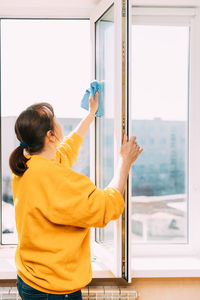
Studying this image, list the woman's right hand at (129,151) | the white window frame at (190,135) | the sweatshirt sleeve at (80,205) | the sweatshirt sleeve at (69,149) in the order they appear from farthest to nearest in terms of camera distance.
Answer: the white window frame at (190,135) < the sweatshirt sleeve at (69,149) < the woman's right hand at (129,151) < the sweatshirt sleeve at (80,205)

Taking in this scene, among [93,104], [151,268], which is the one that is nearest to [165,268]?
[151,268]

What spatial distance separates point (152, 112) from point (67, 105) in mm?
526

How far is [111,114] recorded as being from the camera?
162 cm

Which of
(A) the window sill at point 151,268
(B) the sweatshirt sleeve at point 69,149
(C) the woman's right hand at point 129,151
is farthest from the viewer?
(A) the window sill at point 151,268

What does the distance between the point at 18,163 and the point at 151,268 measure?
0.95 meters

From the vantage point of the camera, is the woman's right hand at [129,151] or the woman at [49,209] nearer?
the woman at [49,209]

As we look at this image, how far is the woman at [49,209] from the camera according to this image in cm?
125

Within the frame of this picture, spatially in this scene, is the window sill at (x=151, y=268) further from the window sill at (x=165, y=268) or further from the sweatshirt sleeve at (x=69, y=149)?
the sweatshirt sleeve at (x=69, y=149)

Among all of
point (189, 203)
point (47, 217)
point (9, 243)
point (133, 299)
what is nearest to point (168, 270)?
point (133, 299)

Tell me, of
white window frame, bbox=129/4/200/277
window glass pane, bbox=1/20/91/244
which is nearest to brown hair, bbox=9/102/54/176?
window glass pane, bbox=1/20/91/244

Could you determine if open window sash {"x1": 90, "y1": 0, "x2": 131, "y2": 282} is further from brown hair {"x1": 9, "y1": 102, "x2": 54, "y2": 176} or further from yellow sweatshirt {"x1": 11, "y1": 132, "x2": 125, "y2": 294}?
brown hair {"x1": 9, "y1": 102, "x2": 54, "y2": 176}

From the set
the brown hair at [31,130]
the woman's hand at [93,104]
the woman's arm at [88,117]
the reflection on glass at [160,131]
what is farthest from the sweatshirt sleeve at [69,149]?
the reflection on glass at [160,131]

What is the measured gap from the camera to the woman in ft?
4.09

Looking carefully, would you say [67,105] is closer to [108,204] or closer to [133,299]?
[108,204]
